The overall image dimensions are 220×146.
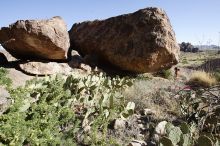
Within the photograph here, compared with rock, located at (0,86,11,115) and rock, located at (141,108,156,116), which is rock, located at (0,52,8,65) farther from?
rock, located at (0,86,11,115)

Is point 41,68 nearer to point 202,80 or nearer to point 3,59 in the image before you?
point 3,59

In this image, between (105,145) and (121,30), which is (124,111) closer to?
(105,145)

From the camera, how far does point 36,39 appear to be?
1059 centimetres

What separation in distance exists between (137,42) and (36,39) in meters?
3.62

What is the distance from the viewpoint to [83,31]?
14.2 meters

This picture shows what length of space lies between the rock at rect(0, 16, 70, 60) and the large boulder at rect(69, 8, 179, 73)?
6.24ft

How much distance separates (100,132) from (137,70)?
6.37 metres

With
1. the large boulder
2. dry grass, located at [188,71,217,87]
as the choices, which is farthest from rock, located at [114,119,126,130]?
dry grass, located at [188,71,217,87]

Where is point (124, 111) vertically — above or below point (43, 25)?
below

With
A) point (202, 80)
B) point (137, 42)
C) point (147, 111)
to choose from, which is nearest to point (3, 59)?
point (137, 42)

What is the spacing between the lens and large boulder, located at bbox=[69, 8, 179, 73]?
12.5 meters

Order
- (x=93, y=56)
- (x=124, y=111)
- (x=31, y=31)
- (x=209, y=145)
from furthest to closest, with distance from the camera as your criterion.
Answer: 1. (x=93, y=56)
2. (x=31, y=31)
3. (x=124, y=111)
4. (x=209, y=145)

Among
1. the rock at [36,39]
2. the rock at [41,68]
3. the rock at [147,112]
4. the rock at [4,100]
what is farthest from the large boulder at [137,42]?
the rock at [4,100]

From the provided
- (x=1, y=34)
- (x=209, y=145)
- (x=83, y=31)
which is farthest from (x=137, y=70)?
(x=209, y=145)
